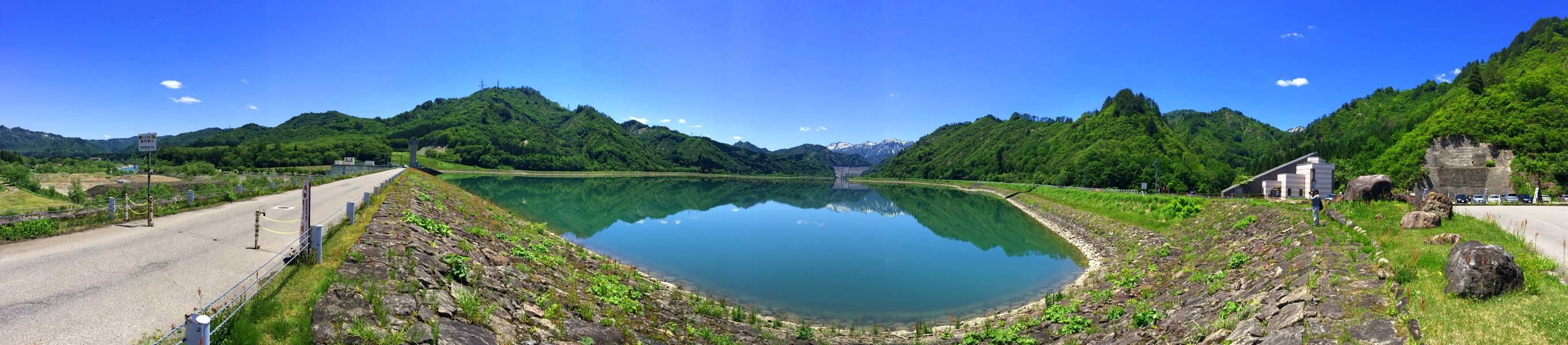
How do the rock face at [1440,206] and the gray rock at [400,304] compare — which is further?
the rock face at [1440,206]

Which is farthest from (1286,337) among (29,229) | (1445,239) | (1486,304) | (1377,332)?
(29,229)

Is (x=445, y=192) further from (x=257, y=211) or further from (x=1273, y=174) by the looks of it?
(x=1273, y=174)

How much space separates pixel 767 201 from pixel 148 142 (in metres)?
59.3

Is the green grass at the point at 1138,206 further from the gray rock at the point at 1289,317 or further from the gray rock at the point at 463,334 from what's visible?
the gray rock at the point at 463,334

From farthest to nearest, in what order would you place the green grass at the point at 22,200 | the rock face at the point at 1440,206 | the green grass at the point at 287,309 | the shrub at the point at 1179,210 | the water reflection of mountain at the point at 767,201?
the water reflection of mountain at the point at 767,201, the shrub at the point at 1179,210, the green grass at the point at 22,200, the rock face at the point at 1440,206, the green grass at the point at 287,309

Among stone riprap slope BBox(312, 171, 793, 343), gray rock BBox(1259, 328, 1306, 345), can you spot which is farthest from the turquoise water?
gray rock BBox(1259, 328, 1306, 345)

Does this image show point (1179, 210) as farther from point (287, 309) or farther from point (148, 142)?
point (148, 142)

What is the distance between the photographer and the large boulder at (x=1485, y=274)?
7051mm

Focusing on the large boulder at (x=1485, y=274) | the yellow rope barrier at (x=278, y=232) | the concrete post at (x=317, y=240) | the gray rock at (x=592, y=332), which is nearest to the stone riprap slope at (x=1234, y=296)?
the large boulder at (x=1485, y=274)

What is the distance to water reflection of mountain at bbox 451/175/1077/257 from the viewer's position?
115ft

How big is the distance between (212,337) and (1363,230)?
72.4 feet

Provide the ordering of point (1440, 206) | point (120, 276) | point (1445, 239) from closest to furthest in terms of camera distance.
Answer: point (120, 276) → point (1445, 239) → point (1440, 206)

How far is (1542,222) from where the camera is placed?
50.5ft

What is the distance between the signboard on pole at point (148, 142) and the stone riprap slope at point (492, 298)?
17.8ft
